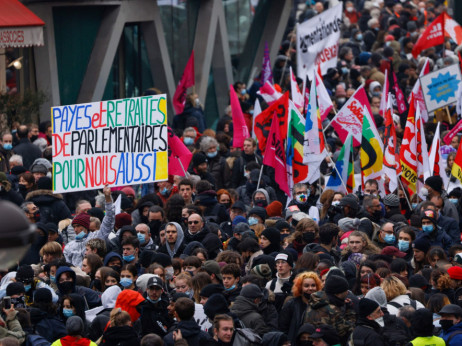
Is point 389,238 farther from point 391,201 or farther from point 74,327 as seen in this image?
point 74,327

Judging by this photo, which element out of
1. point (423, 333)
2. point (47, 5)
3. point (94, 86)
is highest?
point (47, 5)

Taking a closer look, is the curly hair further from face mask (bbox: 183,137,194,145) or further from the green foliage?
the green foliage

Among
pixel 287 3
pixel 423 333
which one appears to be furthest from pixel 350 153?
pixel 287 3

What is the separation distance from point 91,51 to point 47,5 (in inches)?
65.4

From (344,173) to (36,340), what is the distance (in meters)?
7.09

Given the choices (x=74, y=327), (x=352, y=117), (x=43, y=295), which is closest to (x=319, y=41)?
(x=352, y=117)

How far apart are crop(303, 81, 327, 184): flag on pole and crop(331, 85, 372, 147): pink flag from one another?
0.82 metres

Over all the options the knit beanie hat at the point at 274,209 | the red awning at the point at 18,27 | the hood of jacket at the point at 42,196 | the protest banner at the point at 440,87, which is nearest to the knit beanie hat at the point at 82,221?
the hood of jacket at the point at 42,196

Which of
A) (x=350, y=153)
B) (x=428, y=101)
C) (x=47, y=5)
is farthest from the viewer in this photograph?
(x=47, y=5)

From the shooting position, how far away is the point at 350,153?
16641 millimetres

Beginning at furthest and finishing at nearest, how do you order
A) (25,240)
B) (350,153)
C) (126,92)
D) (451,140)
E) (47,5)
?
1. (126,92)
2. (47,5)
3. (451,140)
4. (350,153)
5. (25,240)

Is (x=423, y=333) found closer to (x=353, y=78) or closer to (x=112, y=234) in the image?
(x=112, y=234)

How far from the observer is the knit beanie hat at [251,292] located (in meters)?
10.0

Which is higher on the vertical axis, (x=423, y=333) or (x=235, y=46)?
(x=235, y=46)
